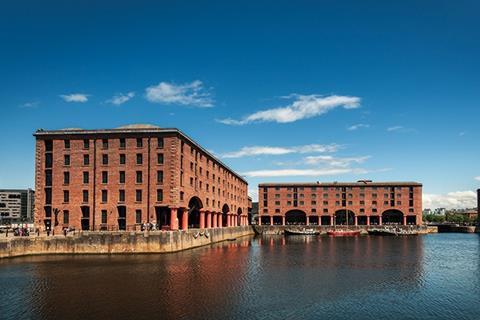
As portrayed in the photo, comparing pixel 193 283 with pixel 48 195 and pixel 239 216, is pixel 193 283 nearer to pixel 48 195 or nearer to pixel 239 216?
pixel 48 195

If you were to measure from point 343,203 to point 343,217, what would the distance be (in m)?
5.96

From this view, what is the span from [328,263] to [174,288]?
25490 millimetres

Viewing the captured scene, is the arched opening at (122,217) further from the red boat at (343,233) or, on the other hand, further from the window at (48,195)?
the red boat at (343,233)

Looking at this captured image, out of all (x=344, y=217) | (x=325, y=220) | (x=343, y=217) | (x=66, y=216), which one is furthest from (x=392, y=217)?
(x=66, y=216)

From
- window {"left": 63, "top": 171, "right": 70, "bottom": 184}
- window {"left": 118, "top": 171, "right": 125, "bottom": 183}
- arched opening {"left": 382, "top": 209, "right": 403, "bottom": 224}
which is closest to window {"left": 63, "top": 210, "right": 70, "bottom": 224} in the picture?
window {"left": 63, "top": 171, "right": 70, "bottom": 184}

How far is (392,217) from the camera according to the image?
16350 centimetres

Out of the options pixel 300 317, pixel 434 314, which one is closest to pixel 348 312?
pixel 300 317

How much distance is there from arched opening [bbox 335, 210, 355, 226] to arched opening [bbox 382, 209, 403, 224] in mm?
11165

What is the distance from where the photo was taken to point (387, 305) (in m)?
32.2

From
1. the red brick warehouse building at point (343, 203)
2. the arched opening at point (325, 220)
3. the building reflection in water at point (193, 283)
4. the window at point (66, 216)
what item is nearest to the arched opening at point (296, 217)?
the red brick warehouse building at point (343, 203)

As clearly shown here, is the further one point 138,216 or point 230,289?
point 138,216

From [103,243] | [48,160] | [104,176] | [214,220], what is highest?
[48,160]

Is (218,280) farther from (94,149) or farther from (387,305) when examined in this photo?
(94,149)

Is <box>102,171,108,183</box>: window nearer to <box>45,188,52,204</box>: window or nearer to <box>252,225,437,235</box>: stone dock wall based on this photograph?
<box>45,188,52,204</box>: window
